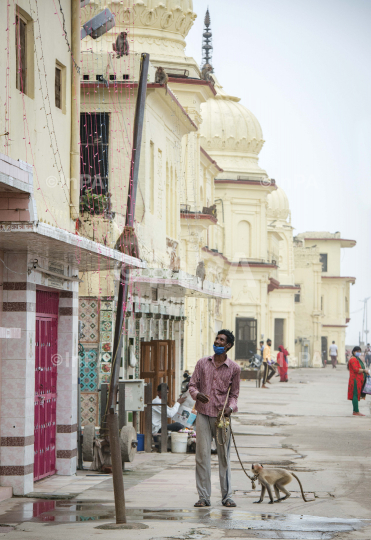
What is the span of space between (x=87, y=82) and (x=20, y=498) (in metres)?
9.88

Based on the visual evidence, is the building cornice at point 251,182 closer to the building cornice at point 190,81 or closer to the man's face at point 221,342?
the building cornice at point 190,81

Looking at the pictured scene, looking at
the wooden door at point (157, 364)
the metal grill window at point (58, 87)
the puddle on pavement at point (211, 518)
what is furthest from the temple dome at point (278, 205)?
the puddle on pavement at point (211, 518)

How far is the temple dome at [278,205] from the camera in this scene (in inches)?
2462

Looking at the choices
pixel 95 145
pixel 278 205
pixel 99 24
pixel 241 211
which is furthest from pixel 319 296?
pixel 99 24

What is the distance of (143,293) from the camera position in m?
18.6

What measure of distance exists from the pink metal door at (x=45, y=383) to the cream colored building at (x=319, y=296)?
5804cm

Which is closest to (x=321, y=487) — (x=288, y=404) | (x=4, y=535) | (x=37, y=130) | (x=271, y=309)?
(x=4, y=535)

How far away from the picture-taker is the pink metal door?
11641 millimetres

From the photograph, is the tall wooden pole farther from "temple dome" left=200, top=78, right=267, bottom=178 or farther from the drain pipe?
"temple dome" left=200, top=78, right=267, bottom=178

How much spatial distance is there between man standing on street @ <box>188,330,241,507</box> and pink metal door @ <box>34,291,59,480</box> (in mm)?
2453

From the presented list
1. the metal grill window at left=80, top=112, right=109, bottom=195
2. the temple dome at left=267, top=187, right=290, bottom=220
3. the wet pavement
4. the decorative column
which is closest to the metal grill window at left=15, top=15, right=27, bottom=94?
the decorative column

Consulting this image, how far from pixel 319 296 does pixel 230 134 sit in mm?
28164

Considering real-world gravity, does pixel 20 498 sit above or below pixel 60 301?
below

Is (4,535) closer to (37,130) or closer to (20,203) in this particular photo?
(20,203)
